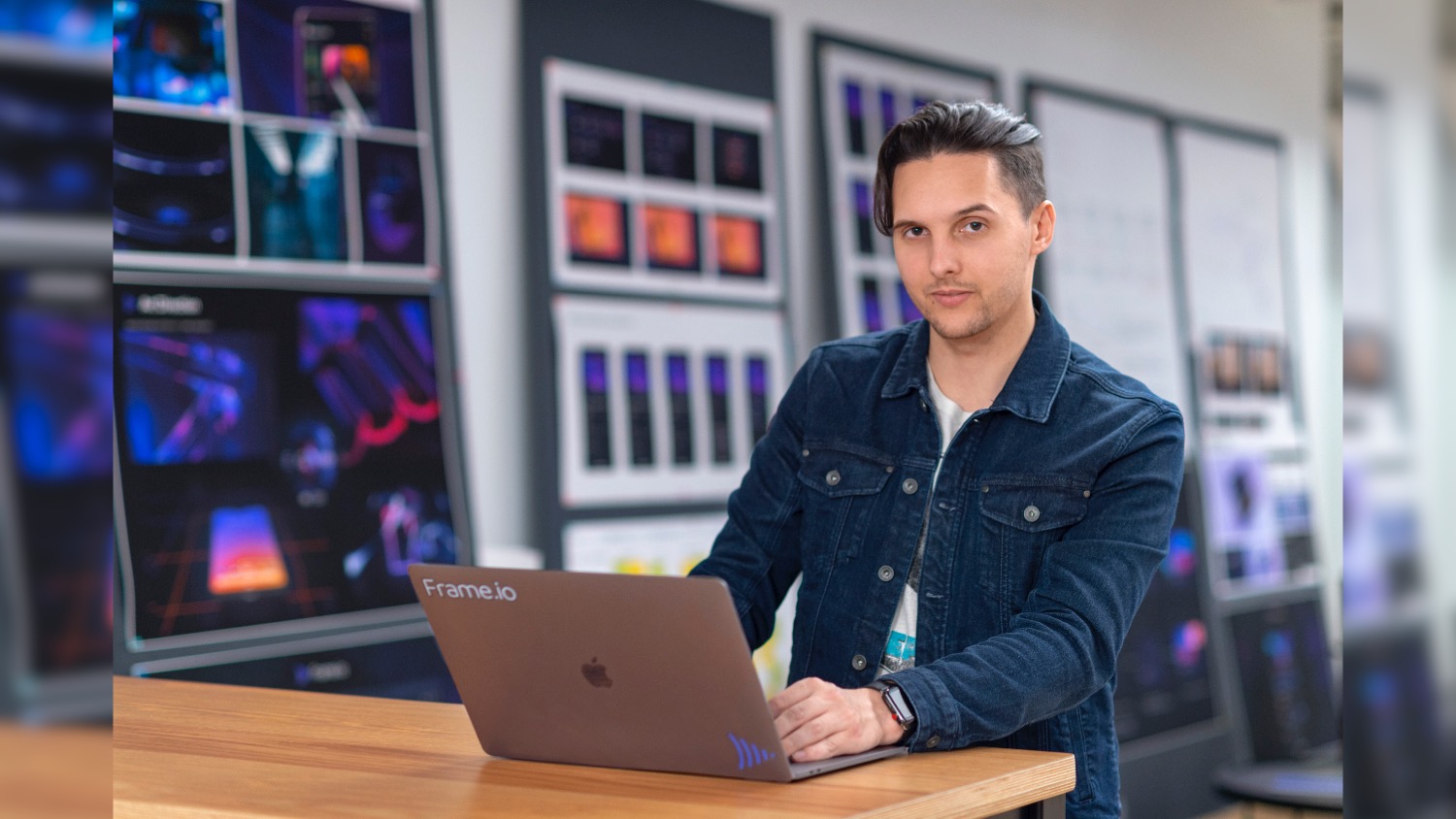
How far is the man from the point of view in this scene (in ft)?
5.73

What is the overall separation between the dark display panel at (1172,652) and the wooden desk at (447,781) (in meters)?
3.88

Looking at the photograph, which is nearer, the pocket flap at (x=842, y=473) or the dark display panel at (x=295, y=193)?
the pocket flap at (x=842, y=473)

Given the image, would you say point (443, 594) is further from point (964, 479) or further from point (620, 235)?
point (620, 235)

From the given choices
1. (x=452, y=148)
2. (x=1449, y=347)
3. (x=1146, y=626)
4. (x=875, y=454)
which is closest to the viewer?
(x=1449, y=347)

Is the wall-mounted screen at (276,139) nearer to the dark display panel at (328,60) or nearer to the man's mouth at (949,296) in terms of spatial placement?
the dark display panel at (328,60)

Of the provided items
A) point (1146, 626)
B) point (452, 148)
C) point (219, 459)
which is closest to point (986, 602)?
point (219, 459)

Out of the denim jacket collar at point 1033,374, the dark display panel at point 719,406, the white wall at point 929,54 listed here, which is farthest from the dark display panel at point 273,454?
the denim jacket collar at point 1033,374

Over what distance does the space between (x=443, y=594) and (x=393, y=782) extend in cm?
19

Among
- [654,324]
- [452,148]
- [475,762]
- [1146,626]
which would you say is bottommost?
[1146,626]

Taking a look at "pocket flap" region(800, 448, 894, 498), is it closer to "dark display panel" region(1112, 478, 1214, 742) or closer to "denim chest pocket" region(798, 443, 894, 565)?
"denim chest pocket" region(798, 443, 894, 565)

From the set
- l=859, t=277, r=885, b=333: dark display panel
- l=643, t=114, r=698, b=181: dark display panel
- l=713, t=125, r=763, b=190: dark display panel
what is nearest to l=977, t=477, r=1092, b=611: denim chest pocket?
l=643, t=114, r=698, b=181: dark display panel

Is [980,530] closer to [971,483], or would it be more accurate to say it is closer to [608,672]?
[971,483]

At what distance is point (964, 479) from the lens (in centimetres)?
192

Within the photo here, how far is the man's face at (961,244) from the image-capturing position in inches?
74.6
